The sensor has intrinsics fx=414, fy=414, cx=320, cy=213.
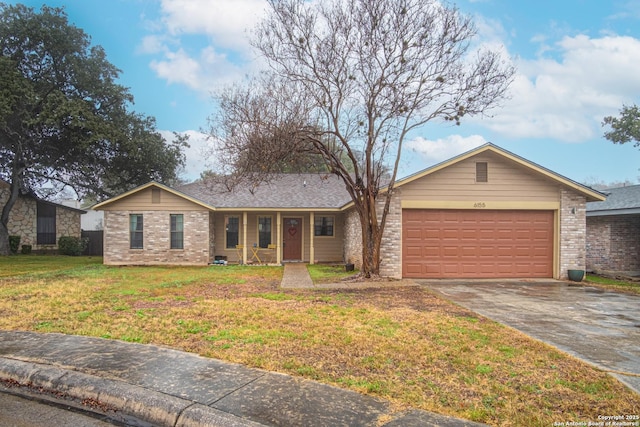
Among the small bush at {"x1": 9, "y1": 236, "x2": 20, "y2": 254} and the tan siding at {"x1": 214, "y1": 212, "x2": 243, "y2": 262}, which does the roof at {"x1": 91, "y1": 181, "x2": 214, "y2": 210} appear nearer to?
the tan siding at {"x1": 214, "y1": 212, "x2": 243, "y2": 262}

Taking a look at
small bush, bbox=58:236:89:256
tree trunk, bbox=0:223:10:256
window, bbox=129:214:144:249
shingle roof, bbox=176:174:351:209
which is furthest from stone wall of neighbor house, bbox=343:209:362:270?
tree trunk, bbox=0:223:10:256

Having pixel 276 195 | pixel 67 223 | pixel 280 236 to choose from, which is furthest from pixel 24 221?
pixel 280 236

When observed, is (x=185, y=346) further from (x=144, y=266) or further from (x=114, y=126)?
(x=114, y=126)

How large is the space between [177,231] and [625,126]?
99.0 feet

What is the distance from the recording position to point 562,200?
43.4 ft

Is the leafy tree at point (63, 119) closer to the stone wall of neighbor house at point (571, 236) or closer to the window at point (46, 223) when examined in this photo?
the window at point (46, 223)

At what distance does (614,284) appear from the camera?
492 inches

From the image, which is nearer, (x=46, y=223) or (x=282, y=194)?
(x=282, y=194)

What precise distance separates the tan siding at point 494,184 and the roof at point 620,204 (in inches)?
123

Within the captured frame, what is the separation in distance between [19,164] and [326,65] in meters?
18.7

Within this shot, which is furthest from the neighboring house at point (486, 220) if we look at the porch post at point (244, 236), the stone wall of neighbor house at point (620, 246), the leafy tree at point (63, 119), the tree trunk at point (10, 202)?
the tree trunk at point (10, 202)

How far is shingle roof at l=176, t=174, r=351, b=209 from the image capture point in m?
18.0

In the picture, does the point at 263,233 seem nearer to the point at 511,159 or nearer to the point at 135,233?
the point at 135,233

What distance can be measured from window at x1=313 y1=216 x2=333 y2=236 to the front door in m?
0.75
